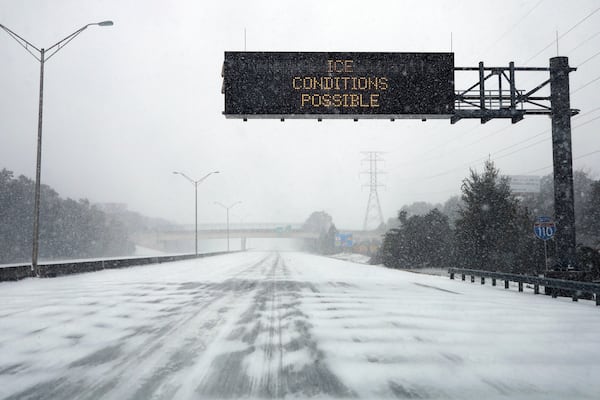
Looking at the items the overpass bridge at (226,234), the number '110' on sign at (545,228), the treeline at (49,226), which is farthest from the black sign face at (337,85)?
the overpass bridge at (226,234)

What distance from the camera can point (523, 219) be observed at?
36.2 m

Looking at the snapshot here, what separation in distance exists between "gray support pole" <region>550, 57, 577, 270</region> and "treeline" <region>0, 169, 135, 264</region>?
6476 centimetres

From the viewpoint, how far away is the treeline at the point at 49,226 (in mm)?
64062

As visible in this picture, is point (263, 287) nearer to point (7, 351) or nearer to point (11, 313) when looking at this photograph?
point (11, 313)

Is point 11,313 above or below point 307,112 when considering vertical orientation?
below

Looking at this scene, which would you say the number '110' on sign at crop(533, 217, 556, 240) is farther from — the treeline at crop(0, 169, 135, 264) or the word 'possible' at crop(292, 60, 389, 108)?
the treeline at crop(0, 169, 135, 264)

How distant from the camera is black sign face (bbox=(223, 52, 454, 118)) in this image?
16.2 meters

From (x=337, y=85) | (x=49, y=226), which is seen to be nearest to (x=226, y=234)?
(x=49, y=226)

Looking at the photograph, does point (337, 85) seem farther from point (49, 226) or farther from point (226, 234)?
point (226, 234)

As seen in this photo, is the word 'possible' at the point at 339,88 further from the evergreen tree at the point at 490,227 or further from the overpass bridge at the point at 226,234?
the overpass bridge at the point at 226,234

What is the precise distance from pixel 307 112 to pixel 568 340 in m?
11.0

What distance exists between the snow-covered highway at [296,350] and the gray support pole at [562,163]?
4932mm

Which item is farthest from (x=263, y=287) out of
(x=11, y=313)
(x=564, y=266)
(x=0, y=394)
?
(x=0, y=394)

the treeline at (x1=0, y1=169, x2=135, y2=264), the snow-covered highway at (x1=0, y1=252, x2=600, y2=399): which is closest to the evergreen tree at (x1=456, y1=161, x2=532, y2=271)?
the snow-covered highway at (x1=0, y1=252, x2=600, y2=399)
